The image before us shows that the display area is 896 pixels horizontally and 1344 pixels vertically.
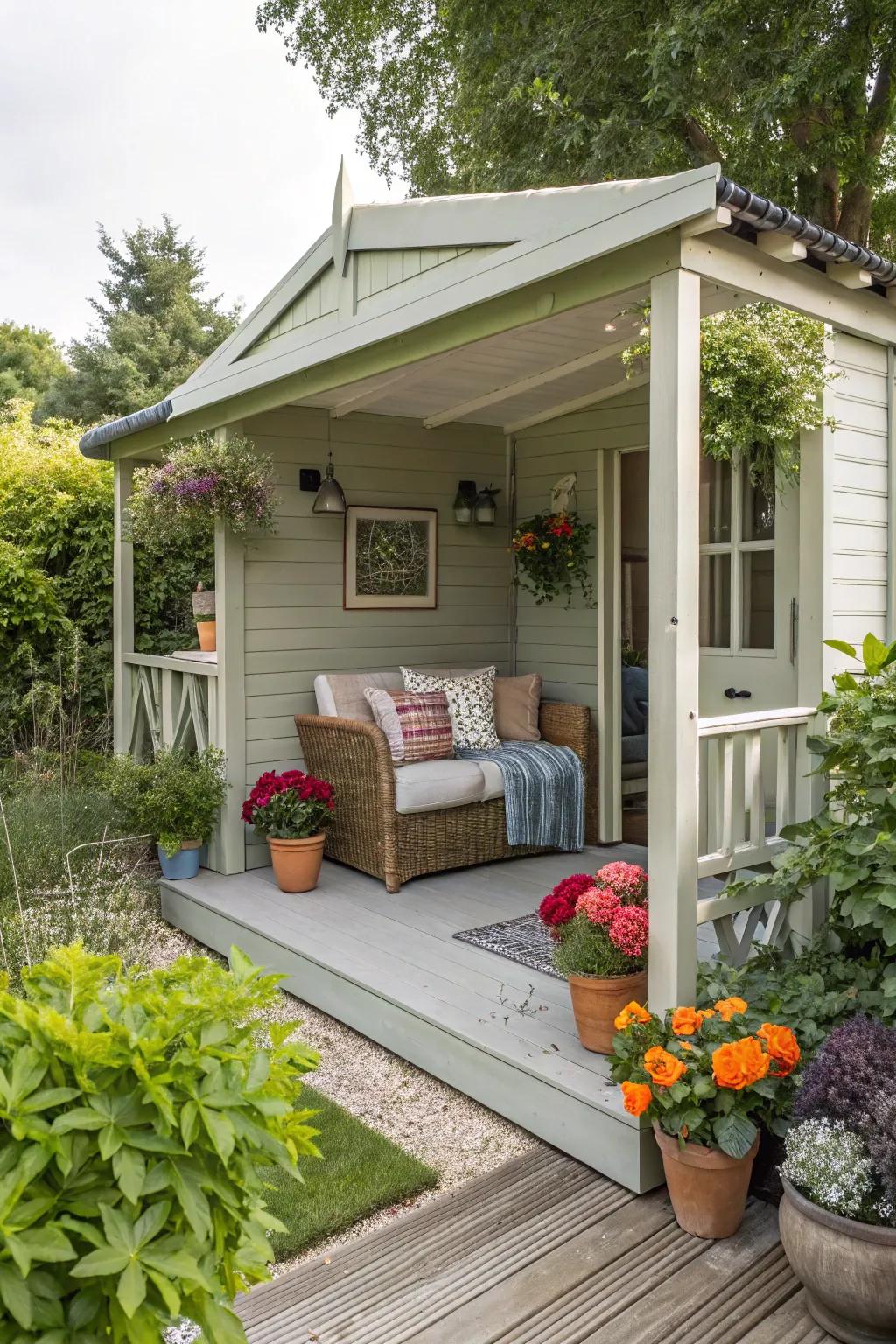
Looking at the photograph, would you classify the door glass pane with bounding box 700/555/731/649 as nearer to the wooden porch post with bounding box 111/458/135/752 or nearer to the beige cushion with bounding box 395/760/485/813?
the beige cushion with bounding box 395/760/485/813

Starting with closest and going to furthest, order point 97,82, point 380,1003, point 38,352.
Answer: point 380,1003 < point 97,82 < point 38,352

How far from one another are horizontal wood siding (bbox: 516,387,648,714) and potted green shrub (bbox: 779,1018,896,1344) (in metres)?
3.31

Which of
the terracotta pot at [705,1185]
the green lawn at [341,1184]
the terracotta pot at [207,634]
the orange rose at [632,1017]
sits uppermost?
the terracotta pot at [207,634]

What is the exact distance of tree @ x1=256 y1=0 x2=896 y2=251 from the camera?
6.36 m

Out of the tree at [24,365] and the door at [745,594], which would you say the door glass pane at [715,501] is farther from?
the tree at [24,365]

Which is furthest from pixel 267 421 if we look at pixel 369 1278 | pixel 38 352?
pixel 38 352

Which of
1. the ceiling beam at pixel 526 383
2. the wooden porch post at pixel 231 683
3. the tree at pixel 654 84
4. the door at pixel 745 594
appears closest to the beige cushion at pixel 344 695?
the wooden porch post at pixel 231 683

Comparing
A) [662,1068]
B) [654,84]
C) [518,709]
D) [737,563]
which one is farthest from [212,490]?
[654,84]

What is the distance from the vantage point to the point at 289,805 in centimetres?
467

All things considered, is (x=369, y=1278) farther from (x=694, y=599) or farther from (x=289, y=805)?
(x=289, y=805)

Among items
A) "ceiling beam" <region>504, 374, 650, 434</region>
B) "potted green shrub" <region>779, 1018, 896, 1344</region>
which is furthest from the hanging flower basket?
"potted green shrub" <region>779, 1018, 896, 1344</region>

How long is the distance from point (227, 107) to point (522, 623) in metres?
15.3

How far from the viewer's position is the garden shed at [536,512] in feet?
8.64

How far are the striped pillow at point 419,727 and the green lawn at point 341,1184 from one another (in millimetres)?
2026
